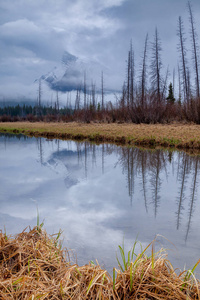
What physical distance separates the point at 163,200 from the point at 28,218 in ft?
7.97

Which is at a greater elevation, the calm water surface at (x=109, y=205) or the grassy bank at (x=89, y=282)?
the grassy bank at (x=89, y=282)

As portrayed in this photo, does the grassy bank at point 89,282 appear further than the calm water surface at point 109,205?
No

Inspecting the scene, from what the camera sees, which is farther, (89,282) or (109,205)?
(109,205)

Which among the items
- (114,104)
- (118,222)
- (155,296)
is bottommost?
(118,222)

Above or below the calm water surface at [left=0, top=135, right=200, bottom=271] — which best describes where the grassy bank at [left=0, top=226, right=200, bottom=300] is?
above

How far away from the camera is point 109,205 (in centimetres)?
463

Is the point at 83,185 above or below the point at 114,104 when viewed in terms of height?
below

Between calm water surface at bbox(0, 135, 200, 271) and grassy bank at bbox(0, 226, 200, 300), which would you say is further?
calm water surface at bbox(0, 135, 200, 271)

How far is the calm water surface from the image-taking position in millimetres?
3145

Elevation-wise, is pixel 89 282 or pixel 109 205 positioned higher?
pixel 89 282

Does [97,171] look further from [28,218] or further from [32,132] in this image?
[32,132]

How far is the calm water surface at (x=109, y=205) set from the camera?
3.14 m

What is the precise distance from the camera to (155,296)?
1.72 metres

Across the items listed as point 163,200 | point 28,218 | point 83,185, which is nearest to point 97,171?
point 83,185
